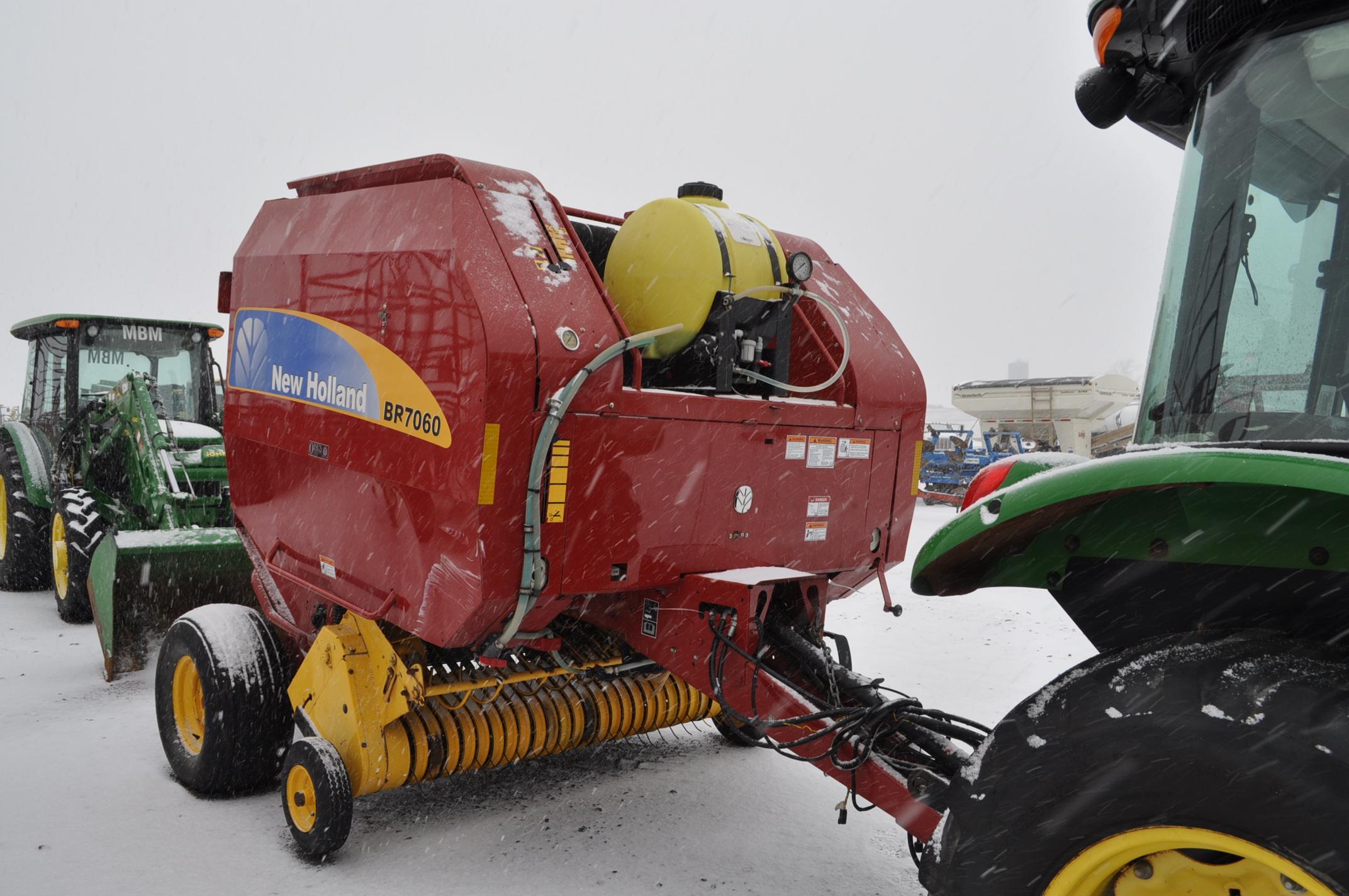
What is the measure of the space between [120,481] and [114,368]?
43.6 inches

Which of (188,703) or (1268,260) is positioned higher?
(1268,260)

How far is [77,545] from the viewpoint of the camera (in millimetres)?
5906

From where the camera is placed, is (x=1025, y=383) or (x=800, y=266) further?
(x=1025, y=383)

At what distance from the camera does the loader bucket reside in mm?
4676

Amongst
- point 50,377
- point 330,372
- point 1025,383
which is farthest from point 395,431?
point 1025,383

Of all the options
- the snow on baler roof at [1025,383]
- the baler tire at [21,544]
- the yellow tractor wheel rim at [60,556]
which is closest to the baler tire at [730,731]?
the yellow tractor wheel rim at [60,556]

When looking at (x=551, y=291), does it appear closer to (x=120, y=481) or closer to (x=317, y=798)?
(x=317, y=798)

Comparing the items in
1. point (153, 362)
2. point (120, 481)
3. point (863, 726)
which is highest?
point (153, 362)

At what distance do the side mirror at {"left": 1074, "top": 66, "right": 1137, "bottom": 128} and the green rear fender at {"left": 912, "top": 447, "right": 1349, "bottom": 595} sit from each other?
0.84 m

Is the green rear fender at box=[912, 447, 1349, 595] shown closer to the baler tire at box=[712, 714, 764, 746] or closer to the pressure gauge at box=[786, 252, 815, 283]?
the pressure gauge at box=[786, 252, 815, 283]

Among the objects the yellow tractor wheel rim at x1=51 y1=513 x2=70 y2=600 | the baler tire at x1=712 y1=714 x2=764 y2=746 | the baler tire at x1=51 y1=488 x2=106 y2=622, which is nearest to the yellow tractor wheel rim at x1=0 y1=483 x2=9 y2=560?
the yellow tractor wheel rim at x1=51 y1=513 x2=70 y2=600

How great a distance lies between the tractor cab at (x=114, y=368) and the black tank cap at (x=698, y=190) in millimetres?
5113

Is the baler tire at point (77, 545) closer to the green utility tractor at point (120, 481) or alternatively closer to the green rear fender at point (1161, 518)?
the green utility tractor at point (120, 481)

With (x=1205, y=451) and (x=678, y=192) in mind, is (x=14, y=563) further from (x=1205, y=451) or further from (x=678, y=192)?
(x=1205, y=451)
